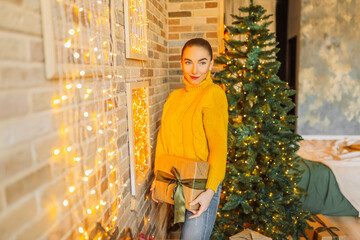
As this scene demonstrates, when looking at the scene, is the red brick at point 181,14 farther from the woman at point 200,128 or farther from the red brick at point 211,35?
the woman at point 200,128

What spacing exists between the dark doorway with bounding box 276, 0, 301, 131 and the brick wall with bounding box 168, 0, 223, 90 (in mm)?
3347

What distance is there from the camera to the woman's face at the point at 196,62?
1666 mm

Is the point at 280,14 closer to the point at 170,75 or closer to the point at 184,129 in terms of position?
the point at 170,75

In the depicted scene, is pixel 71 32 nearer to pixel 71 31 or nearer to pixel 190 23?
pixel 71 31

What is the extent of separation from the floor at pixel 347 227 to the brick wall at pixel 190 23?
170cm

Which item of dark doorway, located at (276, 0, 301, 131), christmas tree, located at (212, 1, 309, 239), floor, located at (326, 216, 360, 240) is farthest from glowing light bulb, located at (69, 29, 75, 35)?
dark doorway, located at (276, 0, 301, 131)

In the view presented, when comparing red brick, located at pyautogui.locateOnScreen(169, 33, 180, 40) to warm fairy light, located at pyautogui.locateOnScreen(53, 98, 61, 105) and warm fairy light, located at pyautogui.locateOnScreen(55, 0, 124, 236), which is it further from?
warm fairy light, located at pyautogui.locateOnScreen(53, 98, 61, 105)

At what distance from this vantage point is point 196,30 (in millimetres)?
3074

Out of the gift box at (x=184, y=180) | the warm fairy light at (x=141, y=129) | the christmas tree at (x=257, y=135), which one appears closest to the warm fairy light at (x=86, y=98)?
the gift box at (x=184, y=180)

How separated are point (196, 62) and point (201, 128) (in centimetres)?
40

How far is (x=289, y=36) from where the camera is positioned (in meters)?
6.27

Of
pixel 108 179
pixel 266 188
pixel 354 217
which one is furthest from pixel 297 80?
pixel 108 179

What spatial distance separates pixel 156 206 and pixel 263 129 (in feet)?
3.91

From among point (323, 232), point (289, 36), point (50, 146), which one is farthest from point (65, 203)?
point (289, 36)
